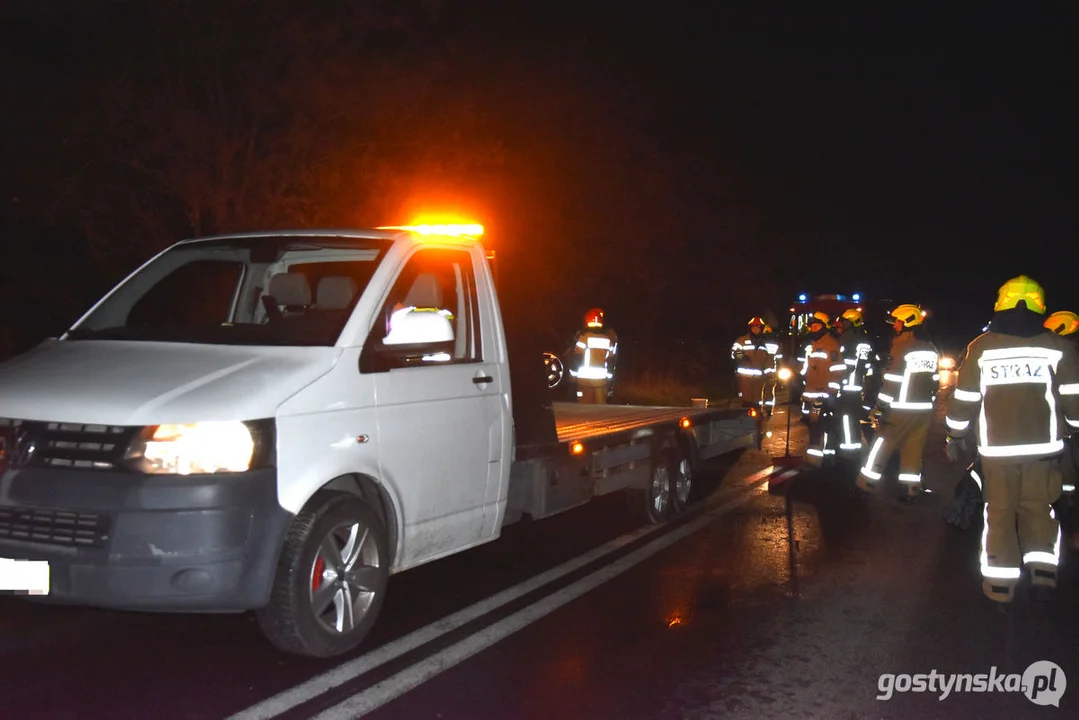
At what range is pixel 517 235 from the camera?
19.0 meters

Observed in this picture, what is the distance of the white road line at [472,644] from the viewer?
15.3ft

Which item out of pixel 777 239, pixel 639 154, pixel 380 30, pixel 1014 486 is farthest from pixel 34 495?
pixel 777 239

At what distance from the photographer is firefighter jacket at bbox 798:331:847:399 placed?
12.5 m

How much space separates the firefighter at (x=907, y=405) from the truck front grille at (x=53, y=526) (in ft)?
26.7

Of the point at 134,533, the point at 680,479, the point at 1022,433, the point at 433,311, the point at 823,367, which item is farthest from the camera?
the point at 823,367

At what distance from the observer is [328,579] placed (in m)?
5.10

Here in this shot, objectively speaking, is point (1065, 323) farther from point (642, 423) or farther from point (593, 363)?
point (593, 363)

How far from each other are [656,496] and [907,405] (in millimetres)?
3218

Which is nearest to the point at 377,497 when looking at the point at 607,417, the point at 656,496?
the point at 607,417

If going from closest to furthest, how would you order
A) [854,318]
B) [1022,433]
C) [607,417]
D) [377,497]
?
[377,497]
[1022,433]
[607,417]
[854,318]

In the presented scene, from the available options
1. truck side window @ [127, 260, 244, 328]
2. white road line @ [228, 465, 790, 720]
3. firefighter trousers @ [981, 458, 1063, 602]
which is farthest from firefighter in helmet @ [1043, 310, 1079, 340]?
truck side window @ [127, 260, 244, 328]

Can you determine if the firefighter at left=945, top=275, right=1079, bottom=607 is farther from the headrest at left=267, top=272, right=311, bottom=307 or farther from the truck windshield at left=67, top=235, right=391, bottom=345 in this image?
the headrest at left=267, top=272, right=311, bottom=307

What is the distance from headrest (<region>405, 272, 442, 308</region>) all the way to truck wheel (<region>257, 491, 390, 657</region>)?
1318mm

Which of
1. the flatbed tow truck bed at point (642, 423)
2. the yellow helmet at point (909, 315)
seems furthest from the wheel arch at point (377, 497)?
the yellow helmet at point (909, 315)
